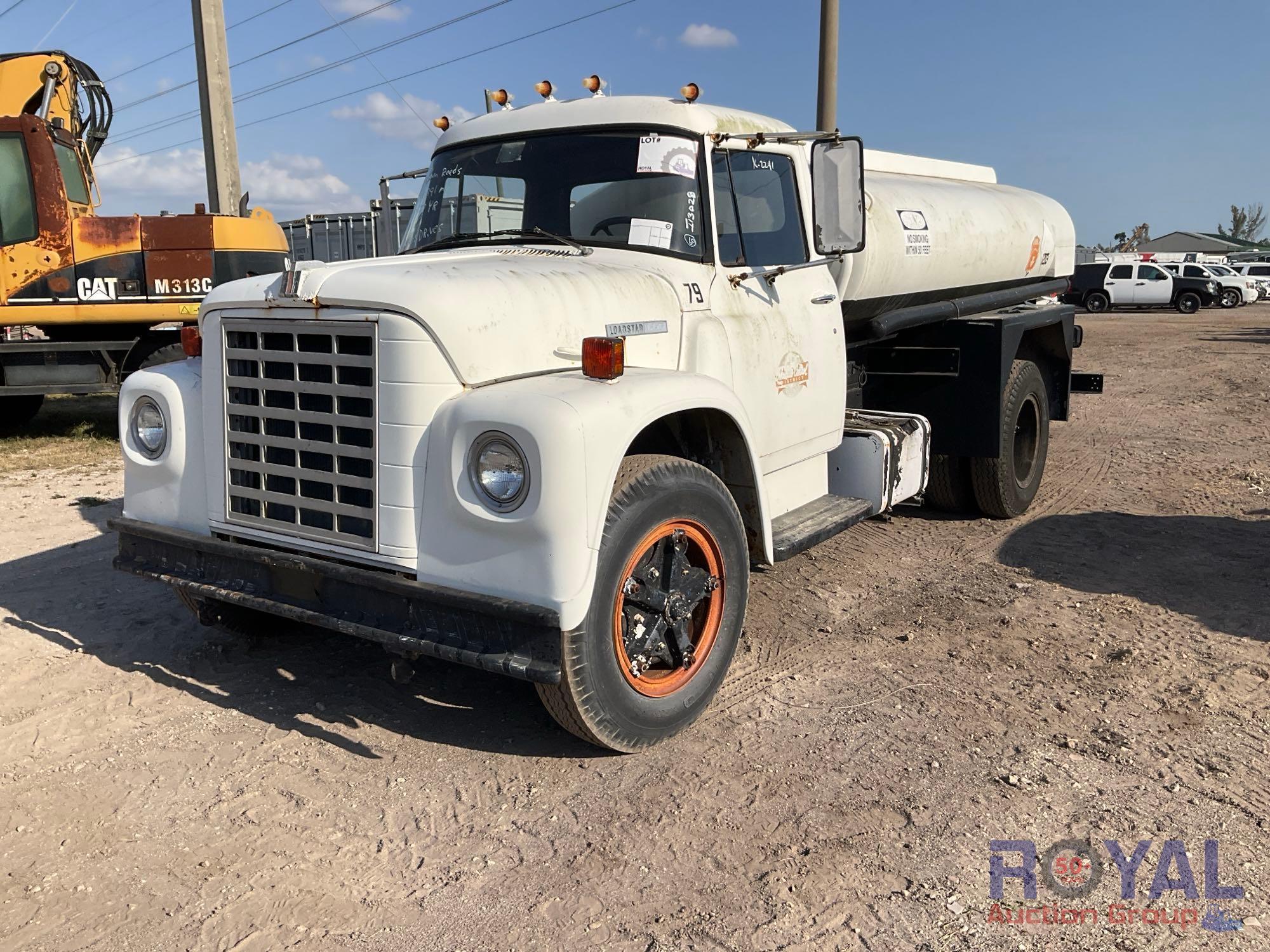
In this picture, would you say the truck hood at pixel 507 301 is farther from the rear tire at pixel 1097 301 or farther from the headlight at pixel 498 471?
the rear tire at pixel 1097 301

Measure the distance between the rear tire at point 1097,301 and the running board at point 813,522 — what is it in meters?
32.1

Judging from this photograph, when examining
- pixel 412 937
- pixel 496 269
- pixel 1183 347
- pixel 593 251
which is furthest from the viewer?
pixel 1183 347

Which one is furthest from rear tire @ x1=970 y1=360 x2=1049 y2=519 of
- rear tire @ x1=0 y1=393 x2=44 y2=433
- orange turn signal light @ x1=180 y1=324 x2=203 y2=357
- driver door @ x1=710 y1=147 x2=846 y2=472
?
rear tire @ x1=0 y1=393 x2=44 y2=433

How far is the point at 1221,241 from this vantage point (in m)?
83.7

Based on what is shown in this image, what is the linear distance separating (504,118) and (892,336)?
303cm

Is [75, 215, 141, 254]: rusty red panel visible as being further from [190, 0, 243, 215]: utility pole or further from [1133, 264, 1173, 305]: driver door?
[1133, 264, 1173, 305]: driver door

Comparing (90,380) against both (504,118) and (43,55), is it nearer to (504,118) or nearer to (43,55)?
(43,55)

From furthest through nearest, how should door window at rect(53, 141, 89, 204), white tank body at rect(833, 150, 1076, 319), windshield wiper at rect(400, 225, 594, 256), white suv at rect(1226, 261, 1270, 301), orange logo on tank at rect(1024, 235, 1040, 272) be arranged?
white suv at rect(1226, 261, 1270, 301), door window at rect(53, 141, 89, 204), orange logo on tank at rect(1024, 235, 1040, 272), white tank body at rect(833, 150, 1076, 319), windshield wiper at rect(400, 225, 594, 256)

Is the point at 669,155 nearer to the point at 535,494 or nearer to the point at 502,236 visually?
the point at 502,236

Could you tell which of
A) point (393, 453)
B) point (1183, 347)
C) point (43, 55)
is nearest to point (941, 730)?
point (393, 453)

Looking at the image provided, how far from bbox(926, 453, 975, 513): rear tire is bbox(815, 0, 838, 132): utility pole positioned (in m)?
7.25

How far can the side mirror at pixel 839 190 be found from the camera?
4660 millimetres

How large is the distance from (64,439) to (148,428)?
817 centimetres

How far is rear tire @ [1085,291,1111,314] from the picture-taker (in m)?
34.2
